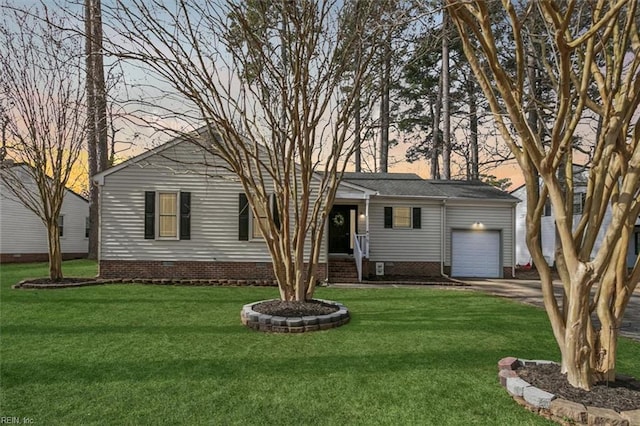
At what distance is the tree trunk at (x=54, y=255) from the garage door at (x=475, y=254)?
12525mm

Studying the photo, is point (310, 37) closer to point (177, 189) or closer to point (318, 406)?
point (318, 406)

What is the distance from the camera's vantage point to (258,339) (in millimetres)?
5453

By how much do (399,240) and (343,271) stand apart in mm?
2693

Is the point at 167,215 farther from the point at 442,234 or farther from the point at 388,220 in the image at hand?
the point at 442,234

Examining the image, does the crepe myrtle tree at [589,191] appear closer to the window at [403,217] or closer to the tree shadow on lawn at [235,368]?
the tree shadow on lawn at [235,368]

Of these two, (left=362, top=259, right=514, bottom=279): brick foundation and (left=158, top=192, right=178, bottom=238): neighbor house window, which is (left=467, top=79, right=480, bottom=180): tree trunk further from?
(left=158, top=192, right=178, bottom=238): neighbor house window

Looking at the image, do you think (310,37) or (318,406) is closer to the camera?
(318,406)

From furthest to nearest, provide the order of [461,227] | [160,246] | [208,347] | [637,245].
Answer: [637,245] < [461,227] < [160,246] < [208,347]

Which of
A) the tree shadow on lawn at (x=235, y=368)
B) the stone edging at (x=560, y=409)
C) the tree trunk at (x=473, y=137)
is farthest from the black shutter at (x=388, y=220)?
the stone edging at (x=560, y=409)

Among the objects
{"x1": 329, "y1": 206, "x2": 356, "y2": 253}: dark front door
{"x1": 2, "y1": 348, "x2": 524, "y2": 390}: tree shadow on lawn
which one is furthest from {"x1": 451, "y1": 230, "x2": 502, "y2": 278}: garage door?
{"x1": 2, "y1": 348, "x2": 524, "y2": 390}: tree shadow on lawn

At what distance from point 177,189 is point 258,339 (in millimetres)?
7747

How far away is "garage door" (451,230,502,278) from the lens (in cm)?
1490

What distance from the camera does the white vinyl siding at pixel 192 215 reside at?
38.8 feet

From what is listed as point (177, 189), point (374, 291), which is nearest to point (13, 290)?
point (177, 189)
